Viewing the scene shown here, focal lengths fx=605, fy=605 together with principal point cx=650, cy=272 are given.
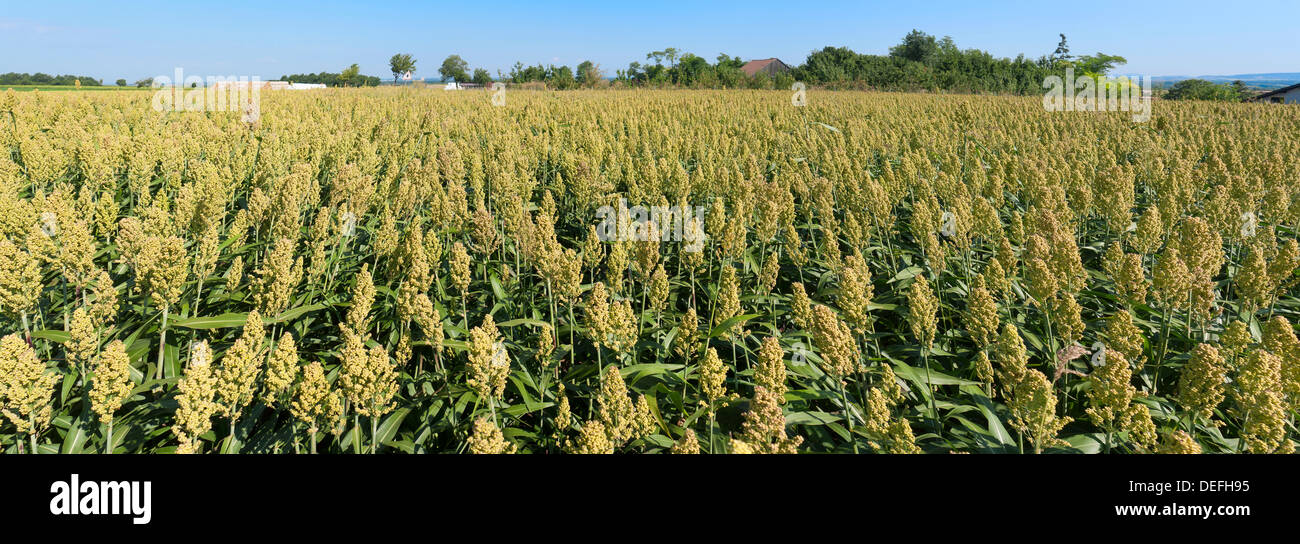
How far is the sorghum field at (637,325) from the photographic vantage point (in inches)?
83.8

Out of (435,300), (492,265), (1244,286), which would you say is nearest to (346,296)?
(435,300)

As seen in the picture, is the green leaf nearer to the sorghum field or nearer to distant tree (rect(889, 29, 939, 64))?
the sorghum field

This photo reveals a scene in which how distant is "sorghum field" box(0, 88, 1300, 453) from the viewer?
2.13 m

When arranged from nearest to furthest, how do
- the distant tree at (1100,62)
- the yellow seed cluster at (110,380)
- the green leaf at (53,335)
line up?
the yellow seed cluster at (110,380), the green leaf at (53,335), the distant tree at (1100,62)

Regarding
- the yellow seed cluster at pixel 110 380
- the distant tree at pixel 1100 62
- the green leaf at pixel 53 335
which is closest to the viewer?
the yellow seed cluster at pixel 110 380

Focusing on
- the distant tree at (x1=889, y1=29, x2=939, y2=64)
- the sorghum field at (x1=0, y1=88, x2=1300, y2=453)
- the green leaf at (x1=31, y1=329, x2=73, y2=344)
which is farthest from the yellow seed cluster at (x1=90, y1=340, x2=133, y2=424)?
the distant tree at (x1=889, y1=29, x2=939, y2=64)

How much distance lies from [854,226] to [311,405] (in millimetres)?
3273

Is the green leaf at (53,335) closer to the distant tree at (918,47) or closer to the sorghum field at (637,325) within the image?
the sorghum field at (637,325)

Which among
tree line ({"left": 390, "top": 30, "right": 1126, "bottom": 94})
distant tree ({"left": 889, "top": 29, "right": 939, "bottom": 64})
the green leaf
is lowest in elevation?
A: the green leaf

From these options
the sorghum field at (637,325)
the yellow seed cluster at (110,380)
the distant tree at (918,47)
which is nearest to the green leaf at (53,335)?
the sorghum field at (637,325)

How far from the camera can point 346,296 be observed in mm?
3953

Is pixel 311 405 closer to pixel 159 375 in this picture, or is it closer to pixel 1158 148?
pixel 159 375

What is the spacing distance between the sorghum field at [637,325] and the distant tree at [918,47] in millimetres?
75567

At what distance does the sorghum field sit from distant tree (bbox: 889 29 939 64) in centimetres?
7557
